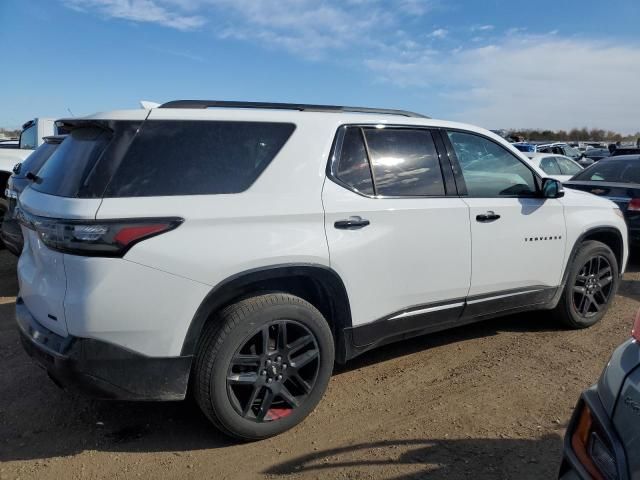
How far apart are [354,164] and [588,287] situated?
2.73 metres

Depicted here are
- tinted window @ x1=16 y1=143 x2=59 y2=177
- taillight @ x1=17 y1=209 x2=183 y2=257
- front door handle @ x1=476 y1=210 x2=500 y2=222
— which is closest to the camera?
taillight @ x1=17 y1=209 x2=183 y2=257

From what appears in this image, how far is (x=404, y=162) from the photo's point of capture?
354 cm

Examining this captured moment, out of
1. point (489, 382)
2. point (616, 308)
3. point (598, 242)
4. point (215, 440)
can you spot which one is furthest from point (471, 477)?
point (616, 308)

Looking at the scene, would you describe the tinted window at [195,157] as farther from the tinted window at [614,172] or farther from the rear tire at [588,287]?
the tinted window at [614,172]

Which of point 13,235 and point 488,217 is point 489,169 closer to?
point 488,217

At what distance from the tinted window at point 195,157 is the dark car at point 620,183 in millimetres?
5823

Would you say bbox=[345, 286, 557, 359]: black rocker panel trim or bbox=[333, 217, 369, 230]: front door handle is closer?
bbox=[333, 217, 369, 230]: front door handle

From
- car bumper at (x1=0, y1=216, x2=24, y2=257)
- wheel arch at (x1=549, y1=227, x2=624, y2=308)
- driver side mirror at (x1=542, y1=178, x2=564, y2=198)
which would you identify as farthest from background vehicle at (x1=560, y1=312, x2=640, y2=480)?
car bumper at (x1=0, y1=216, x2=24, y2=257)

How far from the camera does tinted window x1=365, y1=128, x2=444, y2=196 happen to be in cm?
340


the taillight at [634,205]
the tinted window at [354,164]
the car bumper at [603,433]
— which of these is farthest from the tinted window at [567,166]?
the car bumper at [603,433]

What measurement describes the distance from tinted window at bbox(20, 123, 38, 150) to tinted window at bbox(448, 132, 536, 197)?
32.3ft

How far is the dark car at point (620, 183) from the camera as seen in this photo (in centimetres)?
693

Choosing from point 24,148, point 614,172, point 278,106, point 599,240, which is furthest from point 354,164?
point 24,148

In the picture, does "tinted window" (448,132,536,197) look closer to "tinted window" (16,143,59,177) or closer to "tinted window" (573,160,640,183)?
"tinted window" (16,143,59,177)
